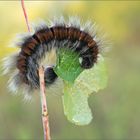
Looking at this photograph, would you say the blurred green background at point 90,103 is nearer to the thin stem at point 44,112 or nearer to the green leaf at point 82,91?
the green leaf at point 82,91

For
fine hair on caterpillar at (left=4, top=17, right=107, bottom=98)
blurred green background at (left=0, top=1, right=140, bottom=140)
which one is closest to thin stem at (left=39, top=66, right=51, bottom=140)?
fine hair on caterpillar at (left=4, top=17, right=107, bottom=98)

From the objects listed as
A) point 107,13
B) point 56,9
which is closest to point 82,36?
point 56,9

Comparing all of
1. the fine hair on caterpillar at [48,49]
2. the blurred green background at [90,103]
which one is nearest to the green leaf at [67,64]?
the fine hair on caterpillar at [48,49]

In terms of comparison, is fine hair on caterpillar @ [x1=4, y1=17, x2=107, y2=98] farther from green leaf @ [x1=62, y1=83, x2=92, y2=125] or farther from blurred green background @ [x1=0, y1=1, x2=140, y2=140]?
blurred green background @ [x1=0, y1=1, x2=140, y2=140]

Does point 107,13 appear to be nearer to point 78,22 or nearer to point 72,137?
point 72,137

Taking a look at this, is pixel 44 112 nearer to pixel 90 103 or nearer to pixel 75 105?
pixel 75 105

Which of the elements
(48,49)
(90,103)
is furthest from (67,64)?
(90,103)
